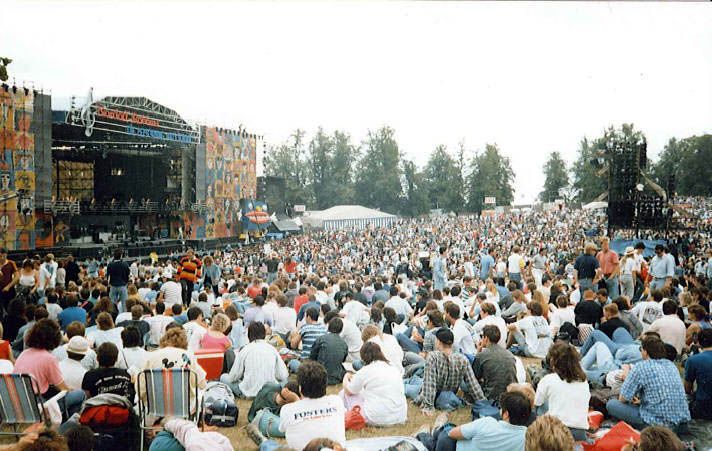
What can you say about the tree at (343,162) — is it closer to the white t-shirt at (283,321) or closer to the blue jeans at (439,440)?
the white t-shirt at (283,321)

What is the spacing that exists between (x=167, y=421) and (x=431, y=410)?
2.47m

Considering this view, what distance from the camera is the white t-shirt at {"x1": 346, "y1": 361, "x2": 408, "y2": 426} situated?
4875 mm

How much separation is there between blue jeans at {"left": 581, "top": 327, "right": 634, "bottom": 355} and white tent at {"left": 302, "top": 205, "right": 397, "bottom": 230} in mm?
41349

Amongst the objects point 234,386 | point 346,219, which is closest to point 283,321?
point 234,386

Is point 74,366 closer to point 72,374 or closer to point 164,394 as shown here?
point 72,374

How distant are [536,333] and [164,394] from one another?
499 centimetres

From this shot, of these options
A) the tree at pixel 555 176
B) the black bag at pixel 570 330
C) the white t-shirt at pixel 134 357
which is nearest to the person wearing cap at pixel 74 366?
the white t-shirt at pixel 134 357

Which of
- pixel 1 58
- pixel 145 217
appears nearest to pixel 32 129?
pixel 145 217

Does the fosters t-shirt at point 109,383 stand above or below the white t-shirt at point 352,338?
above

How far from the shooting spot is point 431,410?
17.1 feet

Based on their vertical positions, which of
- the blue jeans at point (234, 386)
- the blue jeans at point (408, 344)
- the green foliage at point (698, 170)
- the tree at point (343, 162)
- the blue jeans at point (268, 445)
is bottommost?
the blue jeans at point (234, 386)

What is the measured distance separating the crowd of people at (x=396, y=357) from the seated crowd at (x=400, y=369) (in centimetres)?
1

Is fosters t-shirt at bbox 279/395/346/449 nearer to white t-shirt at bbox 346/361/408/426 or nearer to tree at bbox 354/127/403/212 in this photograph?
white t-shirt at bbox 346/361/408/426

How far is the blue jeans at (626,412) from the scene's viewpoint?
451 cm
